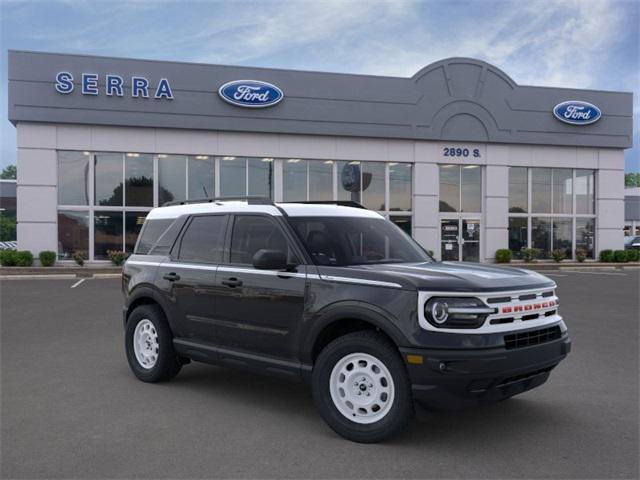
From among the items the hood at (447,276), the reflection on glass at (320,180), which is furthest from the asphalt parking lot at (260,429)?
the reflection on glass at (320,180)

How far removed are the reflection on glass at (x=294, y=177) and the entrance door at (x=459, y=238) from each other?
23.0 ft

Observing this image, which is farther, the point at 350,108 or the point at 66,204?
the point at 350,108

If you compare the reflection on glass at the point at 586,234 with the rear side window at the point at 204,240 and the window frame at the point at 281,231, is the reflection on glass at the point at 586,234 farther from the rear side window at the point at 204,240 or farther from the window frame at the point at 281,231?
the window frame at the point at 281,231

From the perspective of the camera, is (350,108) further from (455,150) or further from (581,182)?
(581,182)

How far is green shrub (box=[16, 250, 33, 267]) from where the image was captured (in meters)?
23.6

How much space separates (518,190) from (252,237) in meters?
26.5

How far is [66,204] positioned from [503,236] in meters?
20.1

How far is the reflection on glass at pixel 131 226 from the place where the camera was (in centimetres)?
2531

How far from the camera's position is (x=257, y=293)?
543cm

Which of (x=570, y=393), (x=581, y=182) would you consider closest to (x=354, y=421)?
(x=570, y=393)

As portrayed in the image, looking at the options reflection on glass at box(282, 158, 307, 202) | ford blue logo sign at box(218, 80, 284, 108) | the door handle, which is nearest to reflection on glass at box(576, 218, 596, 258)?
reflection on glass at box(282, 158, 307, 202)

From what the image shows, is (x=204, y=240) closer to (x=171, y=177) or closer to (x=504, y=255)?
(x=171, y=177)

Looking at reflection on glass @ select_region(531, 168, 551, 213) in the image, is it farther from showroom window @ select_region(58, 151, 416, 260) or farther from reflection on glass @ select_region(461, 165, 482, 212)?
showroom window @ select_region(58, 151, 416, 260)

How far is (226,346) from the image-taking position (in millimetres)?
5766
